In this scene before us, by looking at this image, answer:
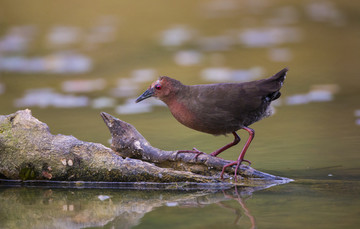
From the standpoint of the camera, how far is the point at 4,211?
4.52 meters

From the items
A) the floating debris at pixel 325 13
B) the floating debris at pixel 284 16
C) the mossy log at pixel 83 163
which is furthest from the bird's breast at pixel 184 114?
the floating debris at pixel 284 16

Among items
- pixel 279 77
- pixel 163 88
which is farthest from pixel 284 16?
pixel 163 88

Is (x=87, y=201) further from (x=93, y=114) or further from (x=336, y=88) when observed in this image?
(x=336, y=88)

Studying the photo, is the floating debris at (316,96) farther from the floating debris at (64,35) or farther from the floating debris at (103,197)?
the floating debris at (64,35)

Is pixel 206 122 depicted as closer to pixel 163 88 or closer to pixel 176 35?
pixel 163 88

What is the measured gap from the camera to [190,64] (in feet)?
37.4

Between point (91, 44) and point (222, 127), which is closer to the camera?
point (222, 127)

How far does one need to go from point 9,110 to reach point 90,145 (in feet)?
11.4

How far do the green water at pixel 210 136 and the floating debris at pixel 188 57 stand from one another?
150 millimetres

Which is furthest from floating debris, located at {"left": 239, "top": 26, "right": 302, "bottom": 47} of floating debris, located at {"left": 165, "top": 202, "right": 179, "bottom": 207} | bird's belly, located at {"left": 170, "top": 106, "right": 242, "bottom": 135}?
floating debris, located at {"left": 165, "top": 202, "right": 179, "bottom": 207}

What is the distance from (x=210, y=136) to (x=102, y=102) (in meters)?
2.49

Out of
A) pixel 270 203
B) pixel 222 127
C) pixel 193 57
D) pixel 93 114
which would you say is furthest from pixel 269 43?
pixel 270 203

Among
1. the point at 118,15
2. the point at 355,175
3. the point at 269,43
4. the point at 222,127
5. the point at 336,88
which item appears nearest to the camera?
the point at 355,175

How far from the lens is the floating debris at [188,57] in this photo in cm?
1152
